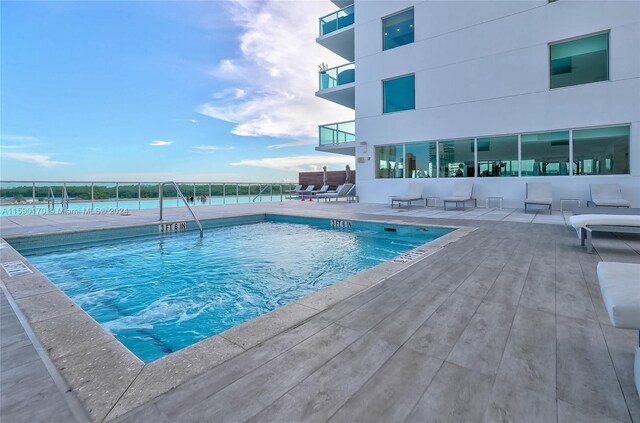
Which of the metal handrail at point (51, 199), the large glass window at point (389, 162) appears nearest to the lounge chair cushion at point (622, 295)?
the large glass window at point (389, 162)

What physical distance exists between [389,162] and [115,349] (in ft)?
31.6

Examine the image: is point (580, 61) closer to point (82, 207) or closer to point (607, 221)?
point (607, 221)

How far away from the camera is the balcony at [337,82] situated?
446 inches

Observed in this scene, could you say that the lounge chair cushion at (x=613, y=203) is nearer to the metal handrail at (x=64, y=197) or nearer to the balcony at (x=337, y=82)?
the balcony at (x=337, y=82)

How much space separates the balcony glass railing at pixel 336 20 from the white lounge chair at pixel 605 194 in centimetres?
Result: 940

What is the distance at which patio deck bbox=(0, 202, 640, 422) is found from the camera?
1024 millimetres

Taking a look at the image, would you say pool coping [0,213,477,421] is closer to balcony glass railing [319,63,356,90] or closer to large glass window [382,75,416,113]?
large glass window [382,75,416,113]

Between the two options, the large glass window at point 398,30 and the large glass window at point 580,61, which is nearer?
the large glass window at point 580,61

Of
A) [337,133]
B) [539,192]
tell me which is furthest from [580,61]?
[337,133]

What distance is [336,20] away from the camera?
11469mm

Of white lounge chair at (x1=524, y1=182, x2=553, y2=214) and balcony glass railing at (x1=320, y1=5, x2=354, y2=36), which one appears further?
balcony glass railing at (x1=320, y1=5, x2=354, y2=36)

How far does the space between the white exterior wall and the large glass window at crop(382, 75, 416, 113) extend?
19 centimetres

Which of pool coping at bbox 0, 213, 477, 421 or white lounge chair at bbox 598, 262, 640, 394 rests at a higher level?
white lounge chair at bbox 598, 262, 640, 394

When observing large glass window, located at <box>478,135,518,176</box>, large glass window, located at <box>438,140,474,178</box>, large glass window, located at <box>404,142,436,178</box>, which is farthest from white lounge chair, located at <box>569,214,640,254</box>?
large glass window, located at <box>404,142,436,178</box>
